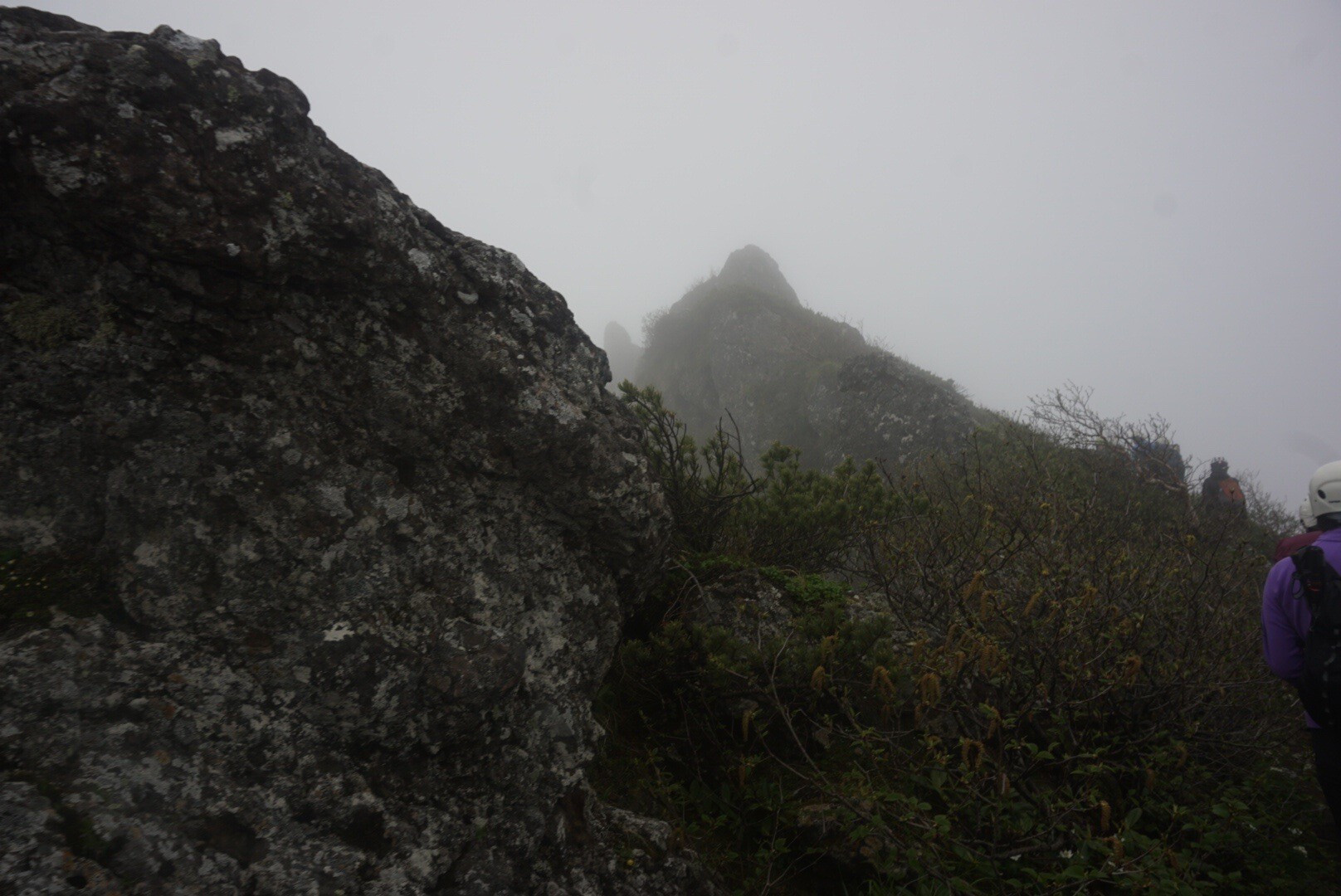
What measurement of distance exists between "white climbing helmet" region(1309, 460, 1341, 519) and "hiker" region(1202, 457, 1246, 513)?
6359 millimetres

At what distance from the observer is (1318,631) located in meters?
2.65

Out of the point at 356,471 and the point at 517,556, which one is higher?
the point at 356,471

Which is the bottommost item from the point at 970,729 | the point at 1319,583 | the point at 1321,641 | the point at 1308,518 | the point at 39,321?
the point at 970,729

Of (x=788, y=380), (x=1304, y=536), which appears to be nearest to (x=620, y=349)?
(x=788, y=380)

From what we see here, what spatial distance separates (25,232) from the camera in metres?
1.89

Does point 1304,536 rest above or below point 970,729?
above

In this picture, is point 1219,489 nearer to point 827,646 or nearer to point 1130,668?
point 1130,668

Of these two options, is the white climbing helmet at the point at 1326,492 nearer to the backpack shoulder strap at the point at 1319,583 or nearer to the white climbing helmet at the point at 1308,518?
the white climbing helmet at the point at 1308,518

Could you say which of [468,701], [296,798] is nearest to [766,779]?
[468,701]

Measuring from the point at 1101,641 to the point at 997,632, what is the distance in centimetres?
55

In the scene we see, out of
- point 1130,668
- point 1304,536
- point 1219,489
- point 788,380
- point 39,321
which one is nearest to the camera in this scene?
point 39,321

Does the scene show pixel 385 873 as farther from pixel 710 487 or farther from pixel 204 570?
pixel 710 487

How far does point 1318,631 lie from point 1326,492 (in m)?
0.75

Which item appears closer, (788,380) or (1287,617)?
(1287,617)
